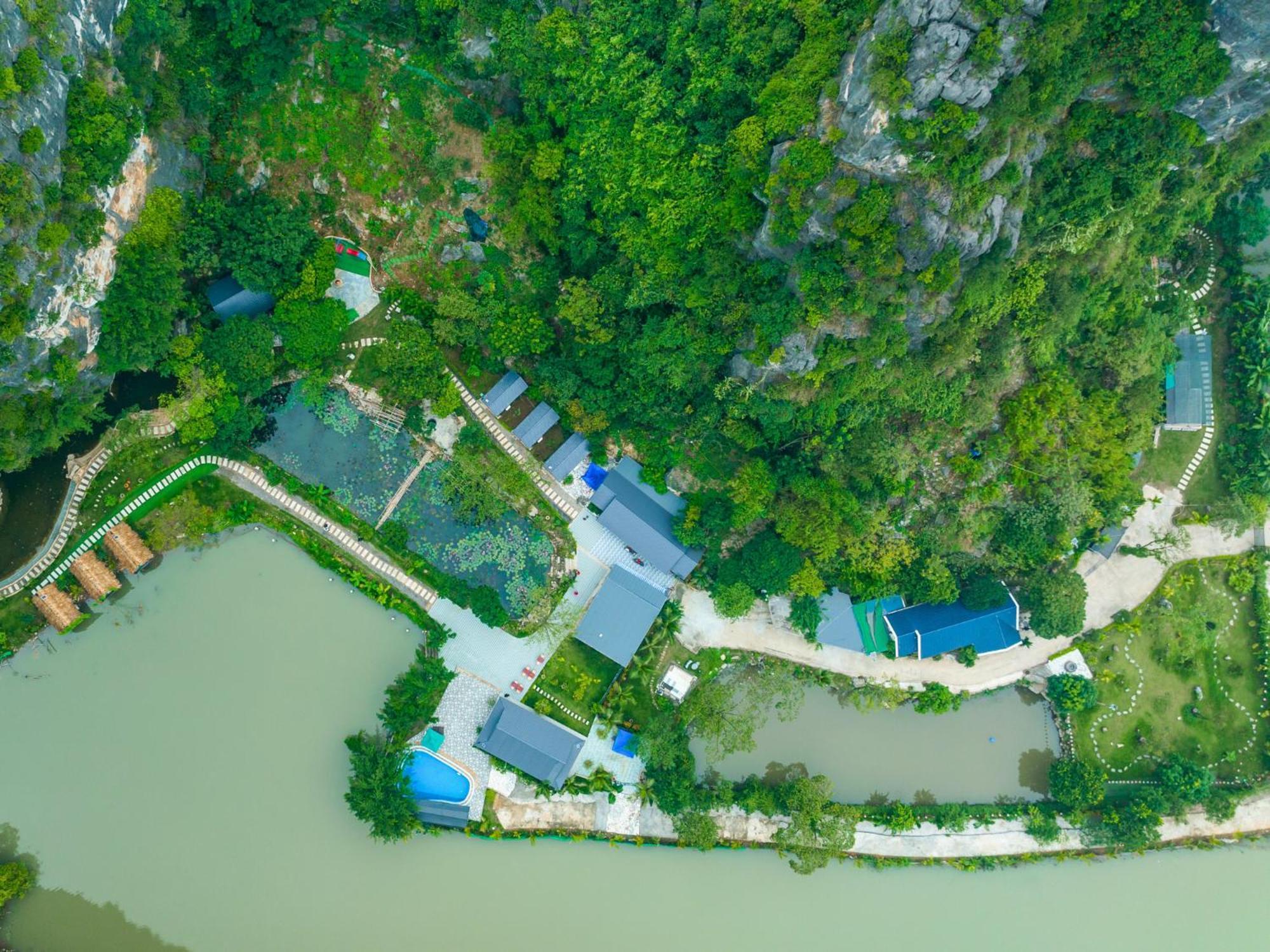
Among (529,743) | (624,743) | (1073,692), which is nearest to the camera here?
(529,743)

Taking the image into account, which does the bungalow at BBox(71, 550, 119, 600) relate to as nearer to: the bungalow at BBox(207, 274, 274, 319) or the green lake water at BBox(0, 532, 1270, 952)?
the green lake water at BBox(0, 532, 1270, 952)

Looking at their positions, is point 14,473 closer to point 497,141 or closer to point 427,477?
point 427,477

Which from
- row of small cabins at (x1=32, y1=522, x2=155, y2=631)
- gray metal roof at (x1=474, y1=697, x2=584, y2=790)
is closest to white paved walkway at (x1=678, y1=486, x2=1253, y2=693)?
gray metal roof at (x1=474, y1=697, x2=584, y2=790)

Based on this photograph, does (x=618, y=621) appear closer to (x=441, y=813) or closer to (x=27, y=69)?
(x=441, y=813)

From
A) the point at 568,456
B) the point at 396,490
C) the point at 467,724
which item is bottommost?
the point at 467,724

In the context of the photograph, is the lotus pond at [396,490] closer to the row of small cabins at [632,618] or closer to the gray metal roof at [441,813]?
the row of small cabins at [632,618]

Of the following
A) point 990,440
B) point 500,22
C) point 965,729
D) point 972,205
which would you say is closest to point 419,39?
point 500,22

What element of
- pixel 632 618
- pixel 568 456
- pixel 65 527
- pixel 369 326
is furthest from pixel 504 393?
pixel 65 527
